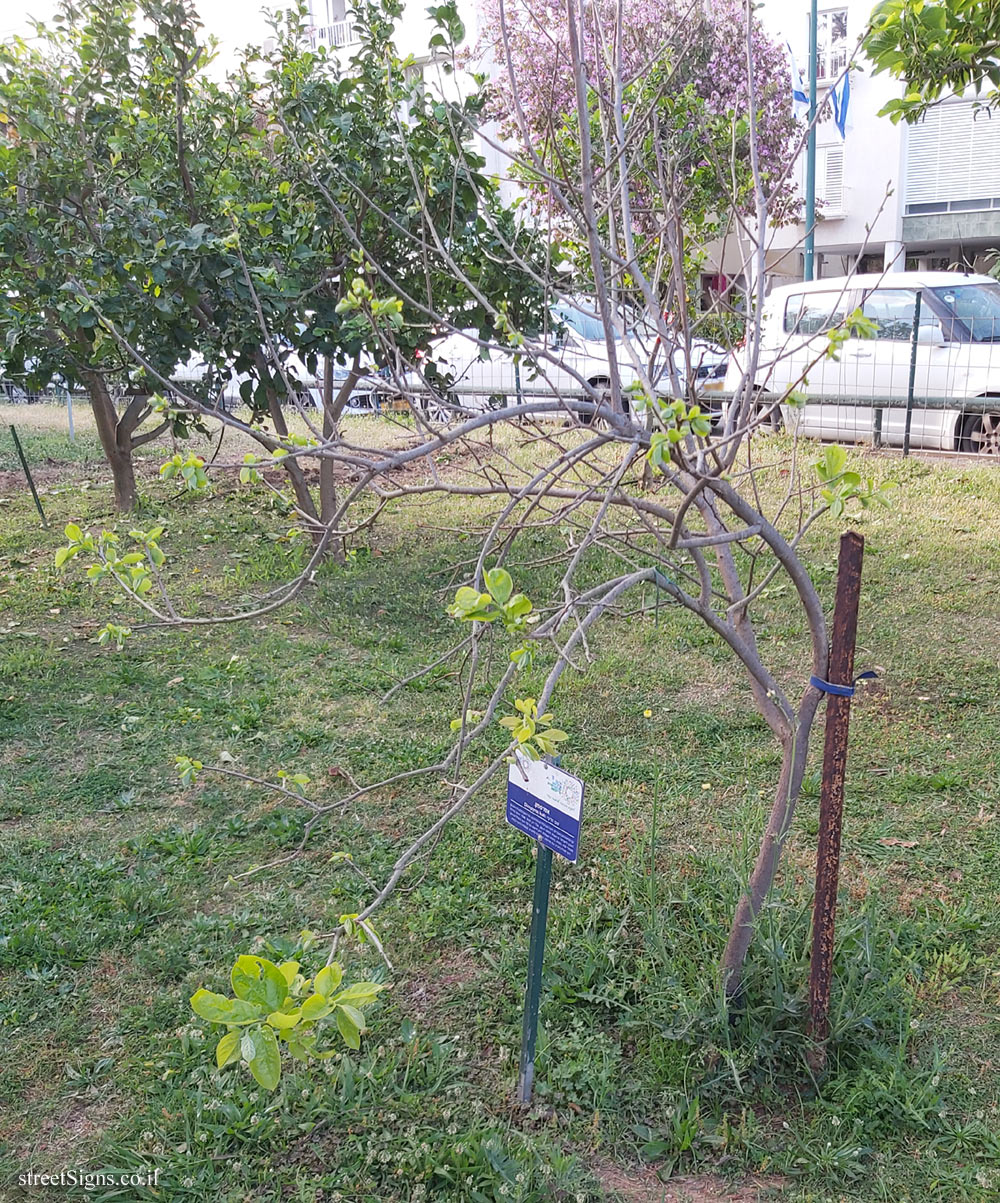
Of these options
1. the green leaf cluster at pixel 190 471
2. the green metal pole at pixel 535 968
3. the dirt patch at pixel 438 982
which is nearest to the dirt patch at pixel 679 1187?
the green metal pole at pixel 535 968

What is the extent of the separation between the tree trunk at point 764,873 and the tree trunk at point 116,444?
6.71 meters

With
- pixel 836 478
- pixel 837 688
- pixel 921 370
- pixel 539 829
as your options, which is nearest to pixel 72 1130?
pixel 539 829

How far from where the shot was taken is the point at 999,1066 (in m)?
2.62

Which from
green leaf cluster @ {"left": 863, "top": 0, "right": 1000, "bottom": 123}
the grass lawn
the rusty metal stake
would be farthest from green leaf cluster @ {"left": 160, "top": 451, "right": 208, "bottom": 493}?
green leaf cluster @ {"left": 863, "top": 0, "right": 1000, "bottom": 123}

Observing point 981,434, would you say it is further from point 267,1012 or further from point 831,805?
point 267,1012

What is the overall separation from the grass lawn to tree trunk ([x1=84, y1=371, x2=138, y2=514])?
2.82m

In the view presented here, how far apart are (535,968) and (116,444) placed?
7063mm

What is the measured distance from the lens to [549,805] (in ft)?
7.93

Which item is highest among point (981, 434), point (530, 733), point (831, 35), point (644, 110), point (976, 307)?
point (831, 35)

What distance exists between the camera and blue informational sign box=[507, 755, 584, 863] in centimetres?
234

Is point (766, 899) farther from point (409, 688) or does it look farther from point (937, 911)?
point (409, 688)

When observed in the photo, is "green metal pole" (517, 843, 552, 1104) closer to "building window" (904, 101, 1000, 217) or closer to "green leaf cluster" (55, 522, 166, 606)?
"green leaf cluster" (55, 522, 166, 606)

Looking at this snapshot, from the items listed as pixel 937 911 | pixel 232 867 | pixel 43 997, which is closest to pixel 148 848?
pixel 232 867

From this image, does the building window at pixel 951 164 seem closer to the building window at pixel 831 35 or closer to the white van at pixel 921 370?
the building window at pixel 831 35
